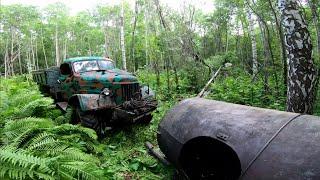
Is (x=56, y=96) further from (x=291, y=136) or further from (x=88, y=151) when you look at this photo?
(x=291, y=136)

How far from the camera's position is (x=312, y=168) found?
305 cm

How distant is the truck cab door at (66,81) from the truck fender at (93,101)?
111 centimetres

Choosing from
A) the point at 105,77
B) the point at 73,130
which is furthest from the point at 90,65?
the point at 73,130

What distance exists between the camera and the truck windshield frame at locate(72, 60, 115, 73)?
32.3ft

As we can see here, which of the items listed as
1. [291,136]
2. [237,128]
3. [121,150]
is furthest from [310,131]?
[121,150]

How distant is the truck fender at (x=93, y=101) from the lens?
8117 millimetres

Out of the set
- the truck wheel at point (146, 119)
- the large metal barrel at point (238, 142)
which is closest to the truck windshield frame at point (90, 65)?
the truck wheel at point (146, 119)

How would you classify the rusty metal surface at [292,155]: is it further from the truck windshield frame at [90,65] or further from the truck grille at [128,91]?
the truck windshield frame at [90,65]

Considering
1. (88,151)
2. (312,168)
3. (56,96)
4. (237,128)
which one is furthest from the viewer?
(56,96)

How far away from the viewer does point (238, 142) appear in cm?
388

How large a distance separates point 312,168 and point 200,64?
41.5ft

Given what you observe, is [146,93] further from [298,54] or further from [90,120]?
[298,54]

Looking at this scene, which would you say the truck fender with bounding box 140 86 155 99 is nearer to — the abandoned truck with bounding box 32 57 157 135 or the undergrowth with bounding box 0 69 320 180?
the abandoned truck with bounding box 32 57 157 135

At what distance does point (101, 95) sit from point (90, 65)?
1911 millimetres
